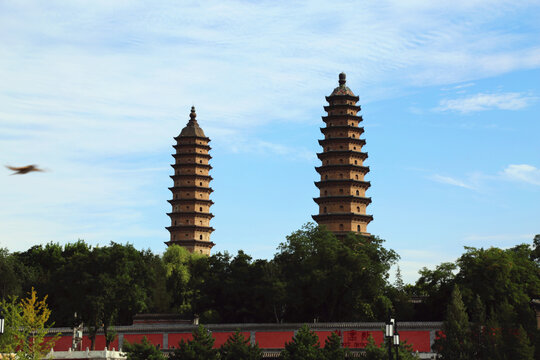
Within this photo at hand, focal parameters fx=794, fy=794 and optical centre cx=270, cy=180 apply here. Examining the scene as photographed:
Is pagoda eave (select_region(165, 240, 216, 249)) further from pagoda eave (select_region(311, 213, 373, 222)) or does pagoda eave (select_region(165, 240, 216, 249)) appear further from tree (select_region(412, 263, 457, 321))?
tree (select_region(412, 263, 457, 321))

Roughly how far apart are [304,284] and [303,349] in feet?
45.8

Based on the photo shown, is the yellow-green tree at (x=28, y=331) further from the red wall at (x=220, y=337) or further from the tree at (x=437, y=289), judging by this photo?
the tree at (x=437, y=289)

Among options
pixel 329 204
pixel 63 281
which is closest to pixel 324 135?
pixel 329 204

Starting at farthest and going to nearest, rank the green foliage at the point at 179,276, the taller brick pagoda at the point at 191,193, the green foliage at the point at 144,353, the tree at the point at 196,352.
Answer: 1. the taller brick pagoda at the point at 191,193
2. the green foliage at the point at 179,276
3. the green foliage at the point at 144,353
4. the tree at the point at 196,352

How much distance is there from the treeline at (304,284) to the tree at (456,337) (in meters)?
9.09

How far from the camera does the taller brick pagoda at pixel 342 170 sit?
71438 mm

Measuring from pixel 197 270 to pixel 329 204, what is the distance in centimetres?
1449

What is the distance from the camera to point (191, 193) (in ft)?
293

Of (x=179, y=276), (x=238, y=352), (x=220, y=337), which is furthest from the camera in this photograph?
(x=179, y=276)

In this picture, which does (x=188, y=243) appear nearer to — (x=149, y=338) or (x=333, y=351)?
(x=149, y=338)

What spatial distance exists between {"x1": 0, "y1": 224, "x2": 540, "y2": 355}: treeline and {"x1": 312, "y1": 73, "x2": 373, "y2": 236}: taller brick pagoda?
10873 mm

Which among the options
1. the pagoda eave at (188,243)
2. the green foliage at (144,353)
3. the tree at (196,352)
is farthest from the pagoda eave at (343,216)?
the green foliage at (144,353)

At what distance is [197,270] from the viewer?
65.1 metres

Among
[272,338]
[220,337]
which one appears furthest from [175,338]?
[272,338]
